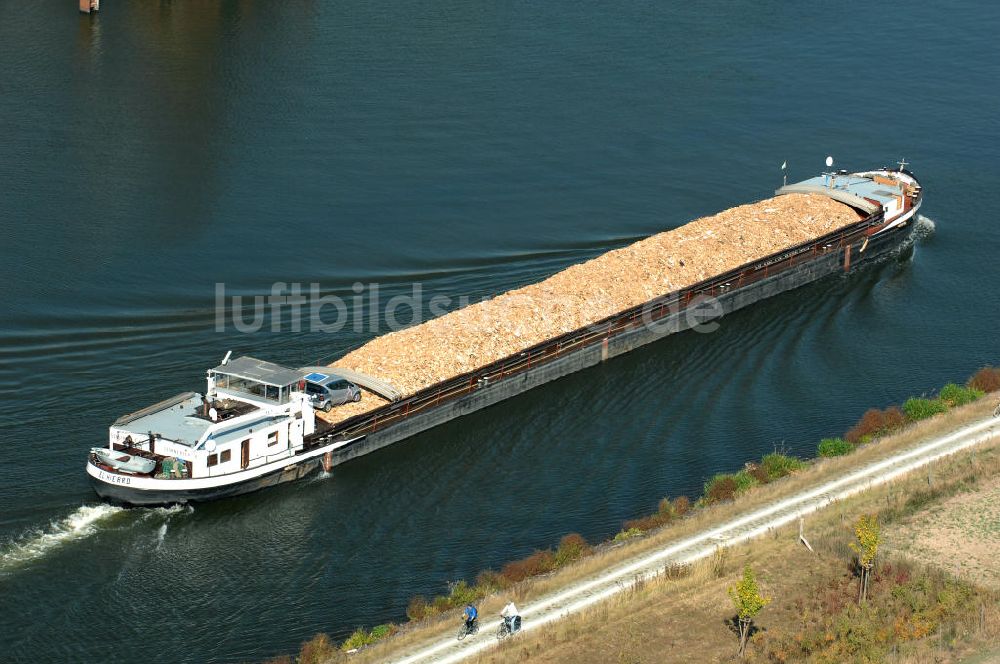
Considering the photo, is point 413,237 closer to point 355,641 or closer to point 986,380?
point 986,380

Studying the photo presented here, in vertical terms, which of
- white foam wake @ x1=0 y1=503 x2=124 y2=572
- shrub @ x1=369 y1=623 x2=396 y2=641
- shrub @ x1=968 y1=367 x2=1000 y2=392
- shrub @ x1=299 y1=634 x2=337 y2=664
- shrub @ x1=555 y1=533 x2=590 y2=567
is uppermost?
shrub @ x1=968 y1=367 x2=1000 y2=392

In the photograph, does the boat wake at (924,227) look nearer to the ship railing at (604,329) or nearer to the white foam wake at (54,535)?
the ship railing at (604,329)

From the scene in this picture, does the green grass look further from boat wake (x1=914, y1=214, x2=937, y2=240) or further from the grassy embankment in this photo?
boat wake (x1=914, y1=214, x2=937, y2=240)

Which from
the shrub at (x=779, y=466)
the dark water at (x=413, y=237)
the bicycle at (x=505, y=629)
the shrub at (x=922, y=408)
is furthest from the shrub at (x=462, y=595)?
the shrub at (x=922, y=408)

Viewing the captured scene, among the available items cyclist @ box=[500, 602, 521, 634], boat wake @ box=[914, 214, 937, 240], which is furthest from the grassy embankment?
boat wake @ box=[914, 214, 937, 240]

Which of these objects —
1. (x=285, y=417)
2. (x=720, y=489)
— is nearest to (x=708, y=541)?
(x=720, y=489)

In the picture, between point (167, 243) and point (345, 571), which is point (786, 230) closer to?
point (167, 243)
